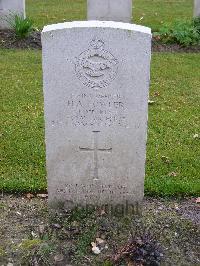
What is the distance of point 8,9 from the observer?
10719mm

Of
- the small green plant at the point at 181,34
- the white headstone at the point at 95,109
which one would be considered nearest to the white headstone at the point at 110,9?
the small green plant at the point at 181,34

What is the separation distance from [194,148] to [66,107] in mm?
2295

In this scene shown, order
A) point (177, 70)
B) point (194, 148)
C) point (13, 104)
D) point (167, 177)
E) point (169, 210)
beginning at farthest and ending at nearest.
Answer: point (177, 70) → point (13, 104) → point (194, 148) → point (167, 177) → point (169, 210)

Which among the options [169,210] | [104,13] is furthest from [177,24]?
[169,210]

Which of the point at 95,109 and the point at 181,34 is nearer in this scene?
the point at 95,109

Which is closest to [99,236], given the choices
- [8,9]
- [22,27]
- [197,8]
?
[22,27]

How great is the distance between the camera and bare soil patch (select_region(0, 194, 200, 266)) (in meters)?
3.89

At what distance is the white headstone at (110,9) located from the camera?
11.0 m

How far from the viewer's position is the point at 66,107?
4090 millimetres

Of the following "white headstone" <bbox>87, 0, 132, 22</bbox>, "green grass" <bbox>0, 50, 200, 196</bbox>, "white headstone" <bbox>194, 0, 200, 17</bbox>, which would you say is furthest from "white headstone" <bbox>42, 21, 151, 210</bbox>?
"white headstone" <bbox>194, 0, 200, 17</bbox>

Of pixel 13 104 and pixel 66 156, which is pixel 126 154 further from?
pixel 13 104

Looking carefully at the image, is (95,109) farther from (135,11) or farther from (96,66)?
(135,11)

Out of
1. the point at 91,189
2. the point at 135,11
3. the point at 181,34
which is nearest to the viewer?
the point at 91,189

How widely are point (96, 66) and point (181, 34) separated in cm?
645
